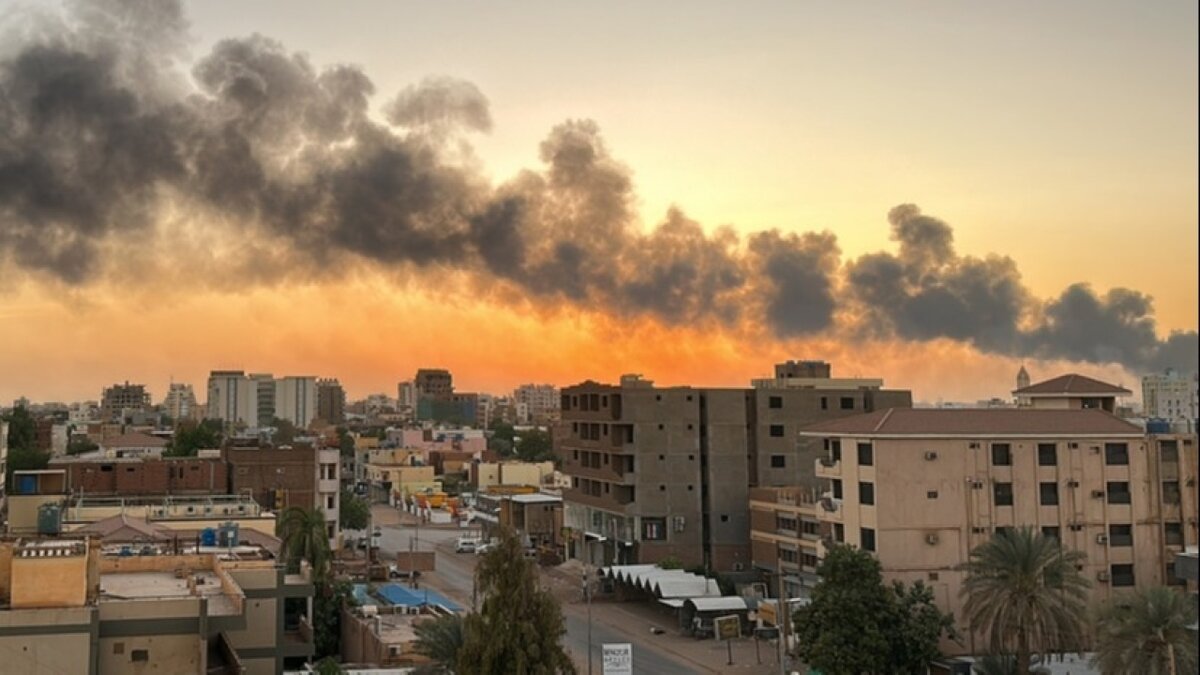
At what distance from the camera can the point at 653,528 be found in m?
75.6

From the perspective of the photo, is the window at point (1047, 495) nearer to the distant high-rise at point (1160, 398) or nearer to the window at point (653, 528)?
the distant high-rise at point (1160, 398)

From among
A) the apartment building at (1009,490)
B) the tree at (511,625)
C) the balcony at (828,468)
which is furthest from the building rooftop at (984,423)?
the tree at (511,625)

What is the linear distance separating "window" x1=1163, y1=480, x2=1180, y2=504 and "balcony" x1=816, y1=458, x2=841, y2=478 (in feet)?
47.7

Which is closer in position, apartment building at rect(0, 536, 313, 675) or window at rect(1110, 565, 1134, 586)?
apartment building at rect(0, 536, 313, 675)

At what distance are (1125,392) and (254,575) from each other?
44238mm

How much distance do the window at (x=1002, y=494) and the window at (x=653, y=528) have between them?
27.8m

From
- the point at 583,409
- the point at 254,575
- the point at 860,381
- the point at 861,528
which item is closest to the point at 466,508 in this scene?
the point at 583,409

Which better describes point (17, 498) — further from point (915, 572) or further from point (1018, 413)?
point (1018, 413)

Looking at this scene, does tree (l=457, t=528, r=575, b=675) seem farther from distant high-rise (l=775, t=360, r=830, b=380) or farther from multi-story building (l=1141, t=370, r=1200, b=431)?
distant high-rise (l=775, t=360, r=830, b=380)

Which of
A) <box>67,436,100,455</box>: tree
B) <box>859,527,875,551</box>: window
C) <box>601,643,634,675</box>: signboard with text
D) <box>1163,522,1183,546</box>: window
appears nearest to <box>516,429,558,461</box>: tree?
<box>67,436,100,455</box>: tree

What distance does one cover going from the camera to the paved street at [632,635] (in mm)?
51844

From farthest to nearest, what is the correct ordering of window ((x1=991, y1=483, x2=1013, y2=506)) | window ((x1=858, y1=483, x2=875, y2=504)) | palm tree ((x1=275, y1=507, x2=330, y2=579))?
palm tree ((x1=275, y1=507, x2=330, y2=579))
window ((x1=991, y1=483, x2=1013, y2=506))
window ((x1=858, y1=483, x2=875, y2=504))

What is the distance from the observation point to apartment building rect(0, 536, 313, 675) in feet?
97.8

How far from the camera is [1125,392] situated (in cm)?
5966
